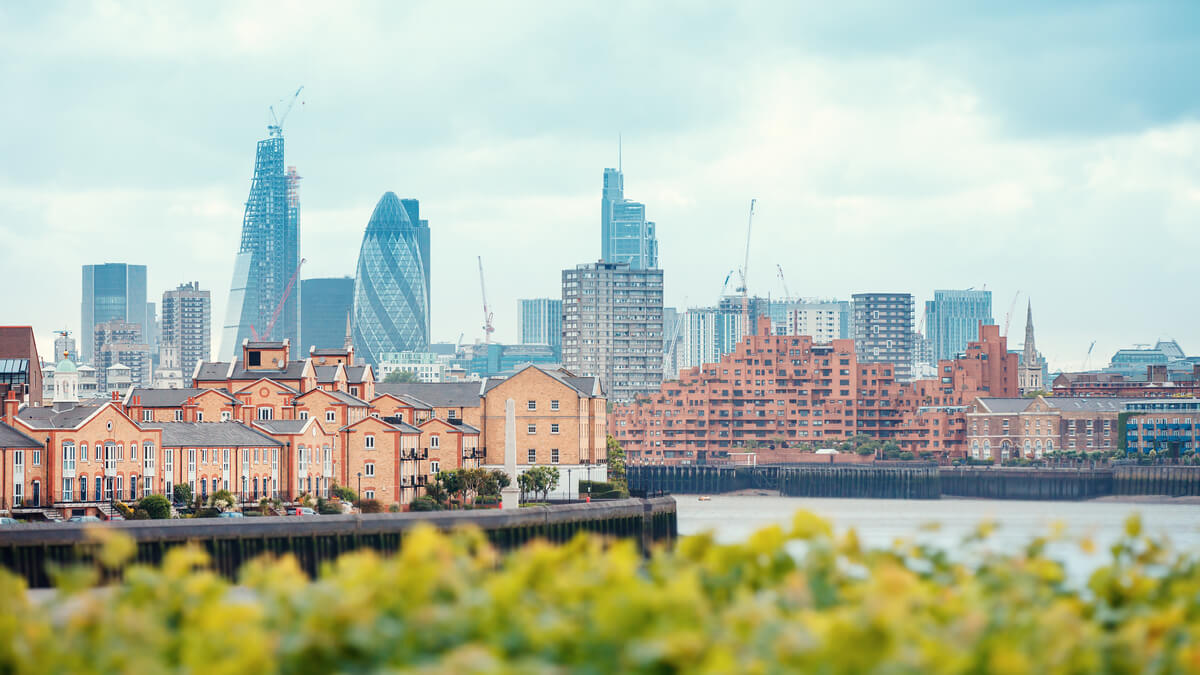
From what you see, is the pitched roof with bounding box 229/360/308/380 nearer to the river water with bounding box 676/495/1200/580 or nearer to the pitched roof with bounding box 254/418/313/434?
the pitched roof with bounding box 254/418/313/434

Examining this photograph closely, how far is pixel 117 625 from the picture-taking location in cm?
1722

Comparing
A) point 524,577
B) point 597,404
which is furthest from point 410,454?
point 524,577

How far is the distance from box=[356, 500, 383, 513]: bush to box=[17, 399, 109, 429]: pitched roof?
58.0 feet

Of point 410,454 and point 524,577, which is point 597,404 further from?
point 524,577

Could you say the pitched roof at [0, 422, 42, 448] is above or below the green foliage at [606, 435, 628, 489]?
above

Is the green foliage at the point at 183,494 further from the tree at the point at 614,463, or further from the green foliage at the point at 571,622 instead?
the green foliage at the point at 571,622

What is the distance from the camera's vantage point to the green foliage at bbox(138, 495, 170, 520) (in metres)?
91.2

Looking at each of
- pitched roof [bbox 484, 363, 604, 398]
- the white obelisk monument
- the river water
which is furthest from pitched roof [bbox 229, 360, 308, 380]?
the river water

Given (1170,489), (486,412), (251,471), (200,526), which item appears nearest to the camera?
(200,526)

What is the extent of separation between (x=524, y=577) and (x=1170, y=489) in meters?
180

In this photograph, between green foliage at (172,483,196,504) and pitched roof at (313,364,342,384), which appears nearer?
green foliage at (172,483,196,504)

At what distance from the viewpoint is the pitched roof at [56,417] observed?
→ 97.4m

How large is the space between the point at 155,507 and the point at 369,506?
1954 centimetres

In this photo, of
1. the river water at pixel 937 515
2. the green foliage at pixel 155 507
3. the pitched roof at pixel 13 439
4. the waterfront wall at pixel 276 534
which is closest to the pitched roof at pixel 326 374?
the river water at pixel 937 515
